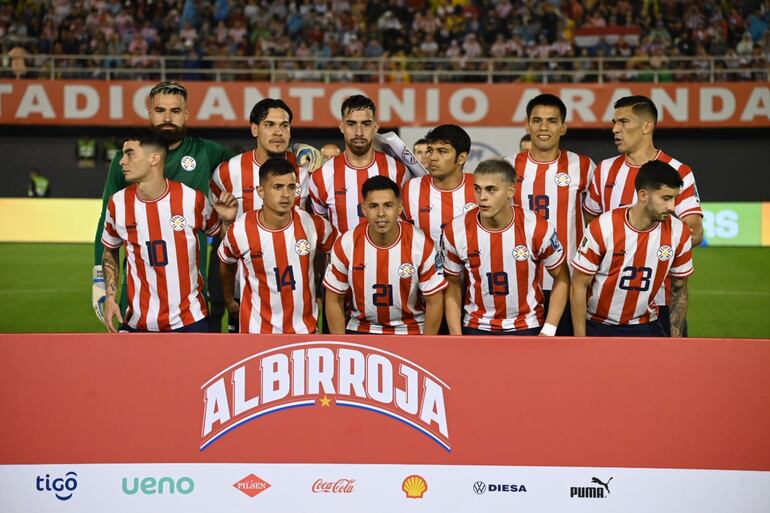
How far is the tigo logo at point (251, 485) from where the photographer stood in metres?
4.01

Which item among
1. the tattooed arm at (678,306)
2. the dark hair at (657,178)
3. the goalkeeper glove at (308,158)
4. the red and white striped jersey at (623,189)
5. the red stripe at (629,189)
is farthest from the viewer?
the goalkeeper glove at (308,158)

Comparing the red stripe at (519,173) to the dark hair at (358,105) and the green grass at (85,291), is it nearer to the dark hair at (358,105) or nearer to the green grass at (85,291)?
the dark hair at (358,105)

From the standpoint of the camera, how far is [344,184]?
5605mm

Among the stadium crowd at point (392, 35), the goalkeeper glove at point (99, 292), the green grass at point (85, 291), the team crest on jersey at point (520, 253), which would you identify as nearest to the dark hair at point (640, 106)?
the team crest on jersey at point (520, 253)

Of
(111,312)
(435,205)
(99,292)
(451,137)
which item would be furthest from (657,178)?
(99,292)

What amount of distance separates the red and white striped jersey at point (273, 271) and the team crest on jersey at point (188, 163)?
658 mm

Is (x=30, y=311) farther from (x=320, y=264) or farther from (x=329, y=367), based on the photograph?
(x=329, y=367)

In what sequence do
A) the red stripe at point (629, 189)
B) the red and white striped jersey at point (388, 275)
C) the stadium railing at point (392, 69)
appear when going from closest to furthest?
the red and white striped jersey at point (388, 275) < the red stripe at point (629, 189) < the stadium railing at point (392, 69)

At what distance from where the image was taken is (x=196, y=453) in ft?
13.2

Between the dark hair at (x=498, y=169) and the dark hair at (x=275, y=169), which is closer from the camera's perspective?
the dark hair at (x=498, y=169)

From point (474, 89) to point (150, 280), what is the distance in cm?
1742

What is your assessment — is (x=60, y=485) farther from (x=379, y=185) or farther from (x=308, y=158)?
(x=308, y=158)

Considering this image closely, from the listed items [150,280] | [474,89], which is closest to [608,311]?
[150,280]

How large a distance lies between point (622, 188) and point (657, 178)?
2.46ft
